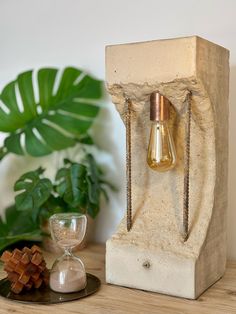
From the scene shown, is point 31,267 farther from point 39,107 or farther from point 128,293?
point 39,107

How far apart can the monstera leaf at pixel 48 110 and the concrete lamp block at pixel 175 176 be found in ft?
1.34

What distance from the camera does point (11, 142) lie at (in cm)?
152

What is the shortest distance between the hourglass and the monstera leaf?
1.58ft

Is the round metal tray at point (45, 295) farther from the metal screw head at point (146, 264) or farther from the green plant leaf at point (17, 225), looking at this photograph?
the green plant leaf at point (17, 225)

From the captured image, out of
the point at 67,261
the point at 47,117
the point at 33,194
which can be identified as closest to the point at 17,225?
the point at 33,194

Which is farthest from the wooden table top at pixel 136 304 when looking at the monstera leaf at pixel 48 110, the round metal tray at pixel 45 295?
the monstera leaf at pixel 48 110

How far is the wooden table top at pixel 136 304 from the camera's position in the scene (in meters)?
0.95

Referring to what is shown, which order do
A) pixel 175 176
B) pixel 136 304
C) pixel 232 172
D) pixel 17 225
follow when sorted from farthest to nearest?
pixel 17 225 → pixel 232 172 → pixel 175 176 → pixel 136 304

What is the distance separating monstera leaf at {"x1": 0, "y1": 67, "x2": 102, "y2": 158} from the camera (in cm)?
150

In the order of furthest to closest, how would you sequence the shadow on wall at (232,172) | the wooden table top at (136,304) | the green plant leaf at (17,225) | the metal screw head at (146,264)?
the green plant leaf at (17,225) < the shadow on wall at (232,172) < the metal screw head at (146,264) < the wooden table top at (136,304)

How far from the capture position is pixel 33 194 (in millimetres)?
1342

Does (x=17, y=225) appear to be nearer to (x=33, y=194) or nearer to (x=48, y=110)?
(x=33, y=194)

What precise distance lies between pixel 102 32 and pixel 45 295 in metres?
0.83

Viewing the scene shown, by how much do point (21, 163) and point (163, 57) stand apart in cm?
84
